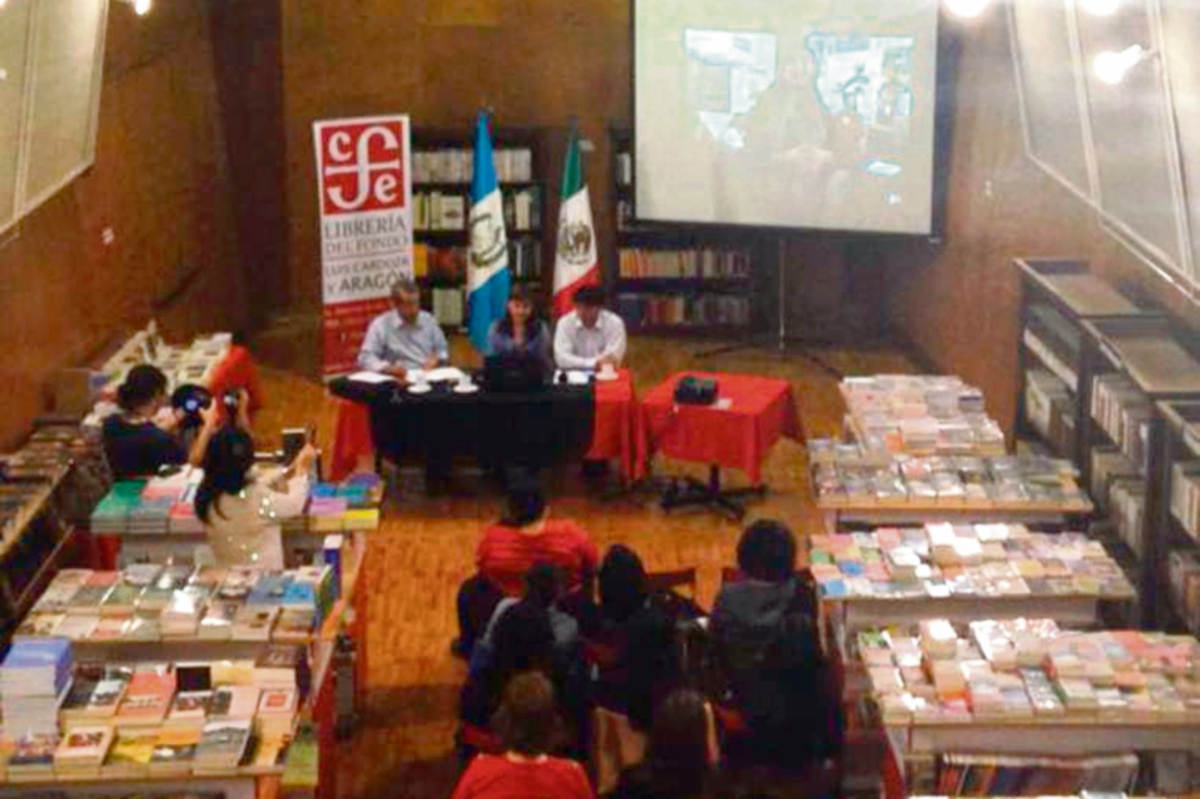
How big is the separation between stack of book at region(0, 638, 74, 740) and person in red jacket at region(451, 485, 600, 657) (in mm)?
2047

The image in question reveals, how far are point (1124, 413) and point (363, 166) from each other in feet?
19.7

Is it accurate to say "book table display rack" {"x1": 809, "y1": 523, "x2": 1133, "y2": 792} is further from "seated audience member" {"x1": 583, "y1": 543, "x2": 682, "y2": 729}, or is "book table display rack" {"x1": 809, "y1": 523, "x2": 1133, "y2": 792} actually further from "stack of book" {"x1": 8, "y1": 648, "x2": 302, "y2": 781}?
"stack of book" {"x1": 8, "y1": 648, "x2": 302, "y2": 781}

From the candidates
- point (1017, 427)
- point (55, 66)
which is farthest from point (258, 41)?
point (1017, 427)

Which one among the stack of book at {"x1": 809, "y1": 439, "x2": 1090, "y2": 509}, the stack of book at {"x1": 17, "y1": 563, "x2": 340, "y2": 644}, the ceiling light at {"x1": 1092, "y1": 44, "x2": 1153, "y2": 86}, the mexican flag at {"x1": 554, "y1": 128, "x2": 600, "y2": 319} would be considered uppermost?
the ceiling light at {"x1": 1092, "y1": 44, "x2": 1153, "y2": 86}

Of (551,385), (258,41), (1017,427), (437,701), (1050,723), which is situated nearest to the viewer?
(1050,723)

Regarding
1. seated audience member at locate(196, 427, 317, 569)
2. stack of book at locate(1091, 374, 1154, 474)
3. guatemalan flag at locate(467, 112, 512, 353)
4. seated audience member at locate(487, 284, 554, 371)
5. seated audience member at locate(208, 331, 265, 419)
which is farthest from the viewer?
guatemalan flag at locate(467, 112, 512, 353)

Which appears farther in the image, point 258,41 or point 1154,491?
point 258,41

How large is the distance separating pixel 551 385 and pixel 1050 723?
5128 mm

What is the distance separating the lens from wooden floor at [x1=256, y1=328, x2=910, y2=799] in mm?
8133

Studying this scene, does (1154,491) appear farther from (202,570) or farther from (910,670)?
(202,570)

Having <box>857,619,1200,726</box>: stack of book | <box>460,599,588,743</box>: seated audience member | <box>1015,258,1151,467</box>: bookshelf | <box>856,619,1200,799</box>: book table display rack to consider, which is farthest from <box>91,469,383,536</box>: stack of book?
<box>1015,258,1151,467</box>: bookshelf

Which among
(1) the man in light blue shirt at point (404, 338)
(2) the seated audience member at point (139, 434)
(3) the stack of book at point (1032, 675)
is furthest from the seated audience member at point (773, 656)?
(1) the man in light blue shirt at point (404, 338)

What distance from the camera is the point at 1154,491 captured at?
7.72 meters

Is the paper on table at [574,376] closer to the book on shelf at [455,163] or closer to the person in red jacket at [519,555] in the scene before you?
the person in red jacket at [519,555]
